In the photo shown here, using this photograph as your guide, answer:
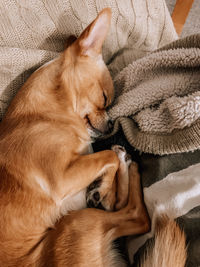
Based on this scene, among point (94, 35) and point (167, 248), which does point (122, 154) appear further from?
point (94, 35)

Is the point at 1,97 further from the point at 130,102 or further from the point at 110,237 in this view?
the point at 110,237

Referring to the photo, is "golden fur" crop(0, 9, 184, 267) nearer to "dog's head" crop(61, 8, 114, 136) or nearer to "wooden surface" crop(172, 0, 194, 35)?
"dog's head" crop(61, 8, 114, 136)

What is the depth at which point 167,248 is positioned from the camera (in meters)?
0.76

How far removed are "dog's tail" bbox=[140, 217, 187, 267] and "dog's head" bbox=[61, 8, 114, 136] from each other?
0.55 metres

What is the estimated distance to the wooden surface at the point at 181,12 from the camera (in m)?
1.81

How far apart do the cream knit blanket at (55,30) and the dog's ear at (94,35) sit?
0.14 meters

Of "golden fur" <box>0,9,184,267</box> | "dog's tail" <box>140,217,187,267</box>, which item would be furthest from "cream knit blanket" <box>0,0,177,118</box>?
"dog's tail" <box>140,217,187,267</box>

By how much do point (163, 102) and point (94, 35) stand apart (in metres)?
0.44

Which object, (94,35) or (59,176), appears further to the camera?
(94,35)

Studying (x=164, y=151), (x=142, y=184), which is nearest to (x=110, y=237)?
(x=142, y=184)

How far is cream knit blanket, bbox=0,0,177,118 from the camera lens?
→ 3.50 ft

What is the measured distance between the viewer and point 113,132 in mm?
1114

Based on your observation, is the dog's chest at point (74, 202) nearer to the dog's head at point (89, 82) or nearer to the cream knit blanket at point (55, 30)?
the dog's head at point (89, 82)

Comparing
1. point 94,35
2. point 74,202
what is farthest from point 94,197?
point 94,35
